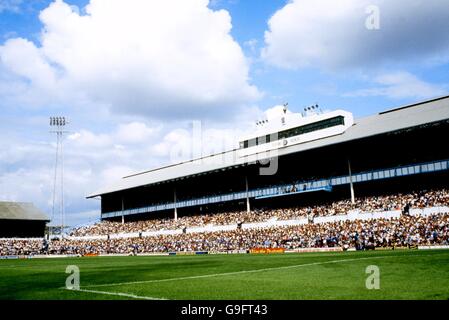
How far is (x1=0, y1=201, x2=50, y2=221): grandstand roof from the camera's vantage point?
9653 cm

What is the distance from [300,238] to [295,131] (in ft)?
70.1

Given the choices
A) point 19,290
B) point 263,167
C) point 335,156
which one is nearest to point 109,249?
point 263,167

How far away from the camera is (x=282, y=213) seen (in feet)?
205

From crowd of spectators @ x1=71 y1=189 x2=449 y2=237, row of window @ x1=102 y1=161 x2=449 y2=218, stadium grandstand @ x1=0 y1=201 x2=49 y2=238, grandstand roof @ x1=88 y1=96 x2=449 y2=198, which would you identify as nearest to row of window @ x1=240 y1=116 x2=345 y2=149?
grandstand roof @ x1=88 y1=96 x2=449 y2=198

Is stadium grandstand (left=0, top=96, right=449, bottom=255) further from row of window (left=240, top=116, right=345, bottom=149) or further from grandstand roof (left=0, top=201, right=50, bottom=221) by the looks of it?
grandstand roof (left=0, top=201, right=50, bottom=221)

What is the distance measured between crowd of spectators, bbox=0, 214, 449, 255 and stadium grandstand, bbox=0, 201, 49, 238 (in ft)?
70.4

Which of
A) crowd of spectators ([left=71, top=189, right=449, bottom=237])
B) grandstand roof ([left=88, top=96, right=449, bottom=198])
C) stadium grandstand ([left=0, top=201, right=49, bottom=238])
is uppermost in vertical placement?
grandstand roof ([left=88, top=96, right=449, bottom=198])

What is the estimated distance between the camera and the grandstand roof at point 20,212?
3800 inches

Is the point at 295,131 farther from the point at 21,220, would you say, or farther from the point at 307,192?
the point at 21,220

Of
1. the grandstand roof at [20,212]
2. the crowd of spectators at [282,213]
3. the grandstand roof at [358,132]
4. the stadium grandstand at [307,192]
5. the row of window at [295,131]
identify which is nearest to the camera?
the stadium grandstand at [307,192]

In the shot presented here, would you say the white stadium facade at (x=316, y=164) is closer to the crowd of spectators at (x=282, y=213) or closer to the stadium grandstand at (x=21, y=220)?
the crowd of spectators at (x=282, y=213)

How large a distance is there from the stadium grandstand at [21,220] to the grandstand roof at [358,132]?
90.6ft

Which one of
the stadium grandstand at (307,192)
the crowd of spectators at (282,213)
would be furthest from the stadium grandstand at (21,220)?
the crowd of spectators at (282,213)
